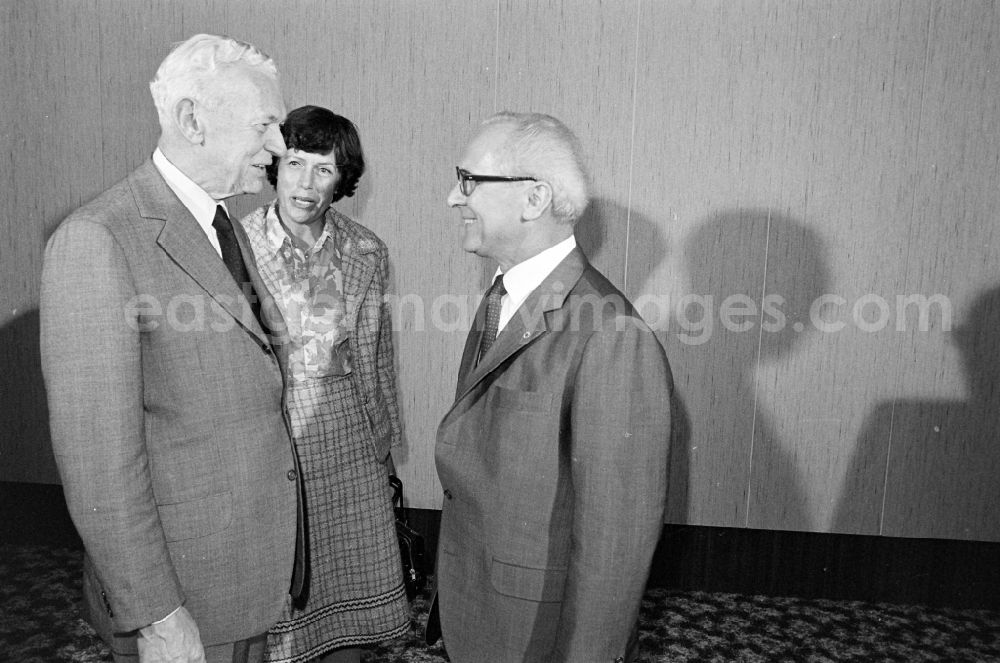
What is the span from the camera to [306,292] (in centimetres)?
261

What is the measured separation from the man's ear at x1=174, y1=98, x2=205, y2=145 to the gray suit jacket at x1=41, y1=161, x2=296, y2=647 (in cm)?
10

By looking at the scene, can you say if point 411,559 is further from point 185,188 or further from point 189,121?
point 189,121

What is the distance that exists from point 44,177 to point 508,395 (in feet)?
10.3

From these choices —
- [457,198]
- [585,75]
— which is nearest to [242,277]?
[457,198]

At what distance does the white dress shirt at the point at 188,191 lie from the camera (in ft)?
5.11

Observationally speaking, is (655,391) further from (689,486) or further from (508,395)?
(689,486)

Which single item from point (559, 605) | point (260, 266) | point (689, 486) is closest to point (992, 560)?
point (689, 486)

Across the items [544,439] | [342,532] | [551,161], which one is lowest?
[342,532]

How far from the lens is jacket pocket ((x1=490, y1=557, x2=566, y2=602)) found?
1628mm

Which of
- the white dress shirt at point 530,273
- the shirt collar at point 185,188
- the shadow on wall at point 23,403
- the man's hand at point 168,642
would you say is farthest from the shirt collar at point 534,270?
the shadow on wall at point 23,403

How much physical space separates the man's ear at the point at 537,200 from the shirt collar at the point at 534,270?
9 cm

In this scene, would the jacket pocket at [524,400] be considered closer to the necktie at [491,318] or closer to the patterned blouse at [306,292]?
the necktie at [491,318]

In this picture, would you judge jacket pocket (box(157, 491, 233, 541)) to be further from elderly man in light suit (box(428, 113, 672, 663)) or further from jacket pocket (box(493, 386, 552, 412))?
jacket pocket (box(493, 386, 552, 412))

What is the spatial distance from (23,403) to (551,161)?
3292mm
